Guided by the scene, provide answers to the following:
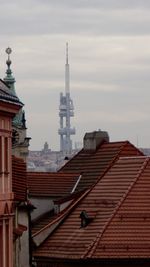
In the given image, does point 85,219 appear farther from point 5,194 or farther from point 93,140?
point 5,194

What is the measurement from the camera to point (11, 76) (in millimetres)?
72875

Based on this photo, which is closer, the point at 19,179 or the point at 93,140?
the point at 19,179

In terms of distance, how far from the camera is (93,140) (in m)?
66.8

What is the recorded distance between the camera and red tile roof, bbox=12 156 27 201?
43906mm

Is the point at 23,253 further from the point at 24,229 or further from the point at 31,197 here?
the point at 31,197

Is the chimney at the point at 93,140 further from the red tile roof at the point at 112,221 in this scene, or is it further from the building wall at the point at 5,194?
the building wall at the point at 5,194

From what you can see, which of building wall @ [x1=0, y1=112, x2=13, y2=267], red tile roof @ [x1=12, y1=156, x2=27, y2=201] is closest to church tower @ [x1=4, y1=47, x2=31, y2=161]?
red tile roof @ [x1=12, y1=156, x2=27, y2=201]

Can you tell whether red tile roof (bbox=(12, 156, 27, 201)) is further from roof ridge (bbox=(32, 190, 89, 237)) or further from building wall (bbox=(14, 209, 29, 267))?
roof ridge (bbox=(32, 190, 89, 237))

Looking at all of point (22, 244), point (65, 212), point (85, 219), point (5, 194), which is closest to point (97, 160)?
point (65, 212)

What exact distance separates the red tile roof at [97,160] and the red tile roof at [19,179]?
1463 cm

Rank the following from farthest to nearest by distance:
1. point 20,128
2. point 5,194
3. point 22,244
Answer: point 20,128, point 22,244, point 5,194

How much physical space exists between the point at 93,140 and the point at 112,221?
12035 millimetres

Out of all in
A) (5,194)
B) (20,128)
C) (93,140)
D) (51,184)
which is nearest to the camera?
(5,194)

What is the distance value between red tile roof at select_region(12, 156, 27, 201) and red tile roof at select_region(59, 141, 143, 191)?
14633 millimetres
